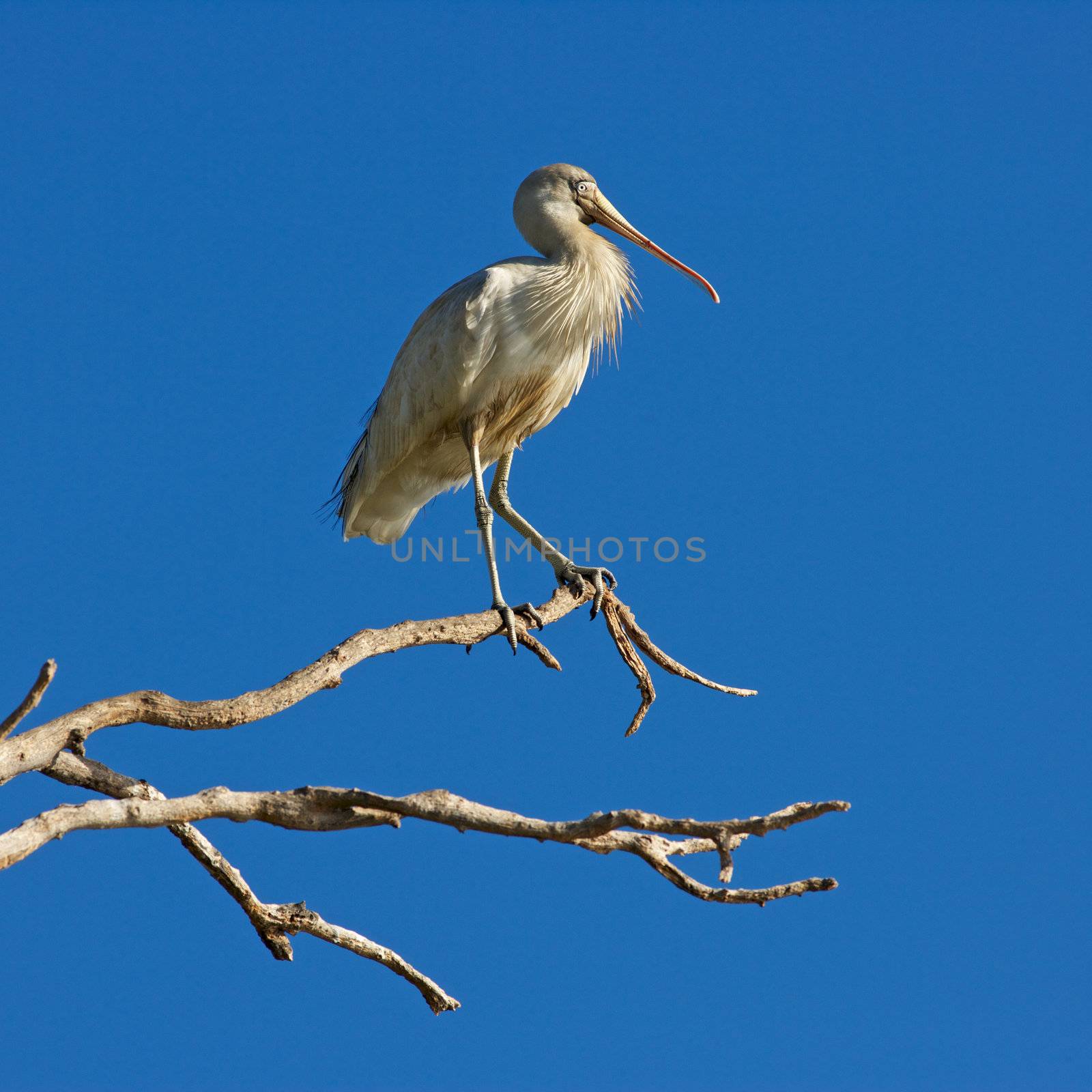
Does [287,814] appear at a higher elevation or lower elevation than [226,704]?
lower

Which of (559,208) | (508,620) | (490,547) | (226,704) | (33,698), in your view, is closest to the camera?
(33,698)

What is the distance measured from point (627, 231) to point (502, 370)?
126 centimetres

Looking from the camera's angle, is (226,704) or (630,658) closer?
(226,704)

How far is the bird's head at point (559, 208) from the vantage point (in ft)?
21.0

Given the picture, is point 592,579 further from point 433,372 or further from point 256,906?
point 256,906

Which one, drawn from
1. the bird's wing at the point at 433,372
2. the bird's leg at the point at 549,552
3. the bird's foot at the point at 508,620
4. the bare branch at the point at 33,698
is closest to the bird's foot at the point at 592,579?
the bird's leg at the point at 549,552

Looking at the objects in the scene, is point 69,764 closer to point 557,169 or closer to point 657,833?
point 657,833

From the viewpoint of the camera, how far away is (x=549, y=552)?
6270mm

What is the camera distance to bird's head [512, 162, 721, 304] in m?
6.39

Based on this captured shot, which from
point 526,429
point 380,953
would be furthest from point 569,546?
point 380,953

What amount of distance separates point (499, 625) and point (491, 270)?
1733 millimetres

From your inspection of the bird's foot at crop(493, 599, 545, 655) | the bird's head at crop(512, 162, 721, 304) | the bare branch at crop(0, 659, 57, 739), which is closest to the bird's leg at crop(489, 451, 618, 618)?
the bird's foot at crop(493, 599, 545, 655)

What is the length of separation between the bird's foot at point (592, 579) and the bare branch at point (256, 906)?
2213mm

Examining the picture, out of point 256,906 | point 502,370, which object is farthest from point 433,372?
point 256,906
